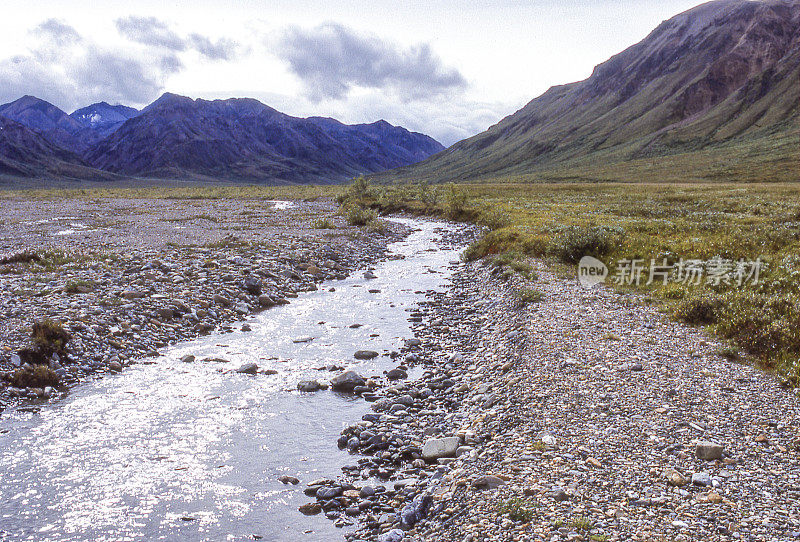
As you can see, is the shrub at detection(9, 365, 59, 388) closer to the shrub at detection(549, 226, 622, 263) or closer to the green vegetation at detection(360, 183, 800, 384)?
the green vegetation at detection(360, 183, 800, 384)

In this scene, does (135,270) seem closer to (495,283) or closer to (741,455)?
(495,283)

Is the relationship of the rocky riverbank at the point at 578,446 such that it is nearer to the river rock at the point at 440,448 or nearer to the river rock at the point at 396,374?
the river rock at the point at 440,448

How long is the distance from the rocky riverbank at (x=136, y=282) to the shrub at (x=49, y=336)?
74 mm

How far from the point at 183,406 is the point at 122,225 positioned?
40.5 m

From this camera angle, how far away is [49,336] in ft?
46.3

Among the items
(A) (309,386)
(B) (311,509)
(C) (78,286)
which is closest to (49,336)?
(C) (78,286)

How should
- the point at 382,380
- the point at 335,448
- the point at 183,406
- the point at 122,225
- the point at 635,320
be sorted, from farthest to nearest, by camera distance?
1. the point at 122,225
2. the point at 635,320
3. the point at 382,380
4. the point at 183,406
5. the point at 335,448

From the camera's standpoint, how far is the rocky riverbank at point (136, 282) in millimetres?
14148

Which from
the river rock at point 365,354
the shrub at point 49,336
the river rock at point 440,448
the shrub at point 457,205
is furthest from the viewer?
the shrub at point 457,205

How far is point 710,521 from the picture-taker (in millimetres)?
6402

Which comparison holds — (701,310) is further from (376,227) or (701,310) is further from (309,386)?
(376,227)

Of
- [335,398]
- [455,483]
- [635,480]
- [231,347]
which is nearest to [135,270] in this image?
[231,347]

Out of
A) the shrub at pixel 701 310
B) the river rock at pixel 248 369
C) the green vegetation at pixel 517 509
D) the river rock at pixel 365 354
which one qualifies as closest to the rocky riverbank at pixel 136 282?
the river rock at pixel 248 369

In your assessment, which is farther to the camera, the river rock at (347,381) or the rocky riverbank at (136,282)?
the rocky riverbank at (136,282)
